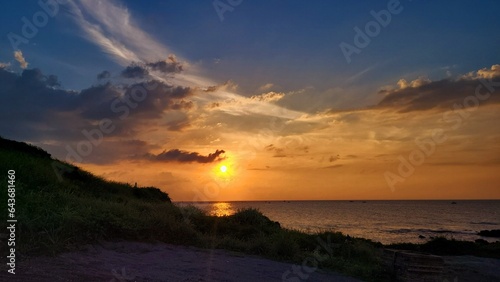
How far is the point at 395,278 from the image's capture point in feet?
49.8

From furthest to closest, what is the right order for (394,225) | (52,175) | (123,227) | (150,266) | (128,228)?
(394,225)
(52,175)
(128,228)
(123,227)
(150,266)

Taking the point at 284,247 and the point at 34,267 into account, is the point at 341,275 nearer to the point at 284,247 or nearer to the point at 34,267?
the point at 284,247

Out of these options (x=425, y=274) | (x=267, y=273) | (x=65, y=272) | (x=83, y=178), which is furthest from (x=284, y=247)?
(x=83, y=178)

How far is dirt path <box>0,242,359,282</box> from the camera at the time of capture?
9.20 m

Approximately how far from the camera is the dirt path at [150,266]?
9.20m

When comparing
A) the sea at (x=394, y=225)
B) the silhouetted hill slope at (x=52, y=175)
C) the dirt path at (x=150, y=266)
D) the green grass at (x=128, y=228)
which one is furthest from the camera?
the sea at (x=394, y=225)

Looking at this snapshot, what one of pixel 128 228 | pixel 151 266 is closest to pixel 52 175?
pixel 128 228

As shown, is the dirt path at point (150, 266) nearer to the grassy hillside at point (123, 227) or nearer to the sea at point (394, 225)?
the grassy hillside at point (123, 227)

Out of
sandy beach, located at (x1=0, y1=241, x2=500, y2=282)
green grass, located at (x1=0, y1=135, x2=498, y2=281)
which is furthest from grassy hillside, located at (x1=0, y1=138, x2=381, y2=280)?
sandy beach, located at (x1=0, y1=241, x2=500, y2=282)

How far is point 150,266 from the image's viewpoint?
11.0 m

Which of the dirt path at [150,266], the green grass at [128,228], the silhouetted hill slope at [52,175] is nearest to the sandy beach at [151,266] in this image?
the dirt path at [150,266]

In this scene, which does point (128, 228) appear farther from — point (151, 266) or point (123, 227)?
point (151, 266)

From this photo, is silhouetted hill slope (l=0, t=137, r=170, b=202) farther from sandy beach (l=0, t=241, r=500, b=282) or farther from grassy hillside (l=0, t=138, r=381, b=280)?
sandy beach (l=0, t=241, r=500, b=282)

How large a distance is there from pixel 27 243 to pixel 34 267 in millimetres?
1697
